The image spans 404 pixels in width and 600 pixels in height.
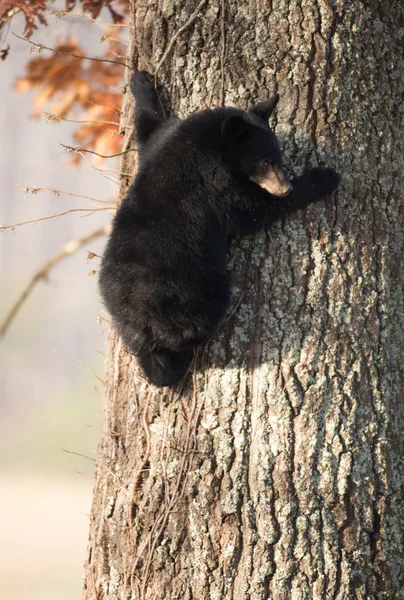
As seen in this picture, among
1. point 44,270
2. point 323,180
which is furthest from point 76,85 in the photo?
point 323,180

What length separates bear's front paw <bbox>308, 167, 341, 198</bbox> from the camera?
304cm

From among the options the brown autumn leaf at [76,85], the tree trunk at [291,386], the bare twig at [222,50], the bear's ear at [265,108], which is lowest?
→ the tree trunk at [291,386]

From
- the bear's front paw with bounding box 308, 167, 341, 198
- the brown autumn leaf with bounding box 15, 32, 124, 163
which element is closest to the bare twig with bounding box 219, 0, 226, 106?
the bear's front paw with bounding box 308, 167, 341, 198

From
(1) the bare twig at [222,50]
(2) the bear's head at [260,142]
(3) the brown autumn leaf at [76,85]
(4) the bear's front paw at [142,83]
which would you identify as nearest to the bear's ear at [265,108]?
(2) the bear's head at [260,142]

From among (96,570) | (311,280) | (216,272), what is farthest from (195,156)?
(96,570)

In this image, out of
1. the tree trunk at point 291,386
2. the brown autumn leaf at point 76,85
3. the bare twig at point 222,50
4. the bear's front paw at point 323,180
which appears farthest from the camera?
the brown autumn leaf at point 76,85

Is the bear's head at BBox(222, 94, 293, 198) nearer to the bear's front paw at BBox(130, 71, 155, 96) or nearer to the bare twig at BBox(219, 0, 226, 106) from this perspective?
the bare twig at BBox(219, 0, 226, 106)

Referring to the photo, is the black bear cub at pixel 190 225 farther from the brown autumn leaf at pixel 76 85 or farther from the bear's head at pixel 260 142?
the brown autumn leaf at pixel 76 85

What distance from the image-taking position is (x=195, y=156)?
3264 millimetres

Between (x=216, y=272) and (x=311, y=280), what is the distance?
454 millimetres

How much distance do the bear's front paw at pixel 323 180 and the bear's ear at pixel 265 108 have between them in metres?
0.37

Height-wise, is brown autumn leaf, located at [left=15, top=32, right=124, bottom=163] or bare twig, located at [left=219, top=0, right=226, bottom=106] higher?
brown autumn leaf, located at [left=15, top=32, right=124, bottom=163]

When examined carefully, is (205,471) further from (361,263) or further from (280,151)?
(280,151)

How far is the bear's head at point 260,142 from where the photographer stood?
121 inches
